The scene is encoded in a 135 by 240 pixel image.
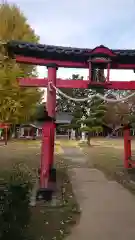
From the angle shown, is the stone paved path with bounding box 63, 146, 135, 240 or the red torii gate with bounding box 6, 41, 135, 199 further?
the red torii gate with bounding box 6, 41, 135, 199

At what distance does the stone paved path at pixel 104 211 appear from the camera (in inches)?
202

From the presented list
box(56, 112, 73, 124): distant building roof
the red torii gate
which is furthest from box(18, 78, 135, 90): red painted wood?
box(56, 112, 73, 124): distant building roof

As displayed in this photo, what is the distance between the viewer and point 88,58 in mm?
8836

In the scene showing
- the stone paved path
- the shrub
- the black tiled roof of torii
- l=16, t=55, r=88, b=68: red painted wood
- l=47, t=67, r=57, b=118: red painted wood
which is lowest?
the stone paved path

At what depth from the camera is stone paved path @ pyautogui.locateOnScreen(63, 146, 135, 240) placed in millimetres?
5133

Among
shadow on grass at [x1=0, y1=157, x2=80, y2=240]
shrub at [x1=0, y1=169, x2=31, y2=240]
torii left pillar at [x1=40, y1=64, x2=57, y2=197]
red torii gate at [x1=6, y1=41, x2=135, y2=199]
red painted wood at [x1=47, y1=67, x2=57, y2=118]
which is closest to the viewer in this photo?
shrub at [x1=0, y1=169, x2=31, y2=240]

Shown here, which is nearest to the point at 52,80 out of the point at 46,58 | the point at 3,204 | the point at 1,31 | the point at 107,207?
the point at 46,58

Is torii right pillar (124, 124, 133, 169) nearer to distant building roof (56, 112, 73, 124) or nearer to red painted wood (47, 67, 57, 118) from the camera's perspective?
red painted wood (47, 67, 57, 118)

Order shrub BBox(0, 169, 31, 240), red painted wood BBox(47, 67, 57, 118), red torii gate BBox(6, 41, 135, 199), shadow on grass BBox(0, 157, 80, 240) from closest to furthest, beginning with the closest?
shrub BBox(0, 169, 31, 240)
shadow on grass BBox(0, 157, 80, 240)
red torii gate BBox(6, 41, 135, 199)
red painted wood BBox(47, 67, 57, 118)

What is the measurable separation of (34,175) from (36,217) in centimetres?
501

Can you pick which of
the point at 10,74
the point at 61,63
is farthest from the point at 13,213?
the point at 61,63

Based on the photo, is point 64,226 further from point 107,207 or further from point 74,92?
point 74,92

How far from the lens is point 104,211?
6.54 metres

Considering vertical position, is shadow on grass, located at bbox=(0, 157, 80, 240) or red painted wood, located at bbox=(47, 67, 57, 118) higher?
red painted wood, located at bbox=(47, 67, 57, 118)
